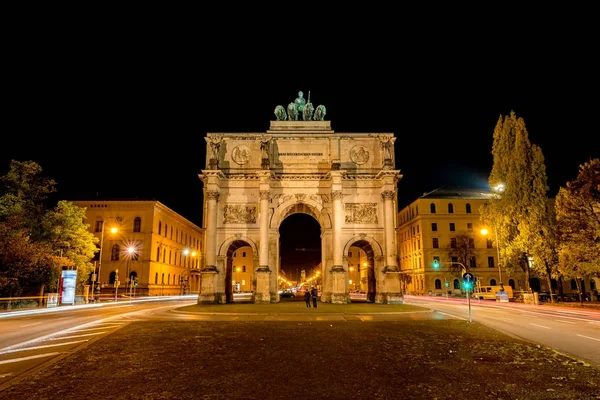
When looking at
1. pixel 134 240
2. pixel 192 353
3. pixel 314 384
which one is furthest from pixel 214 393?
pixel 134 240

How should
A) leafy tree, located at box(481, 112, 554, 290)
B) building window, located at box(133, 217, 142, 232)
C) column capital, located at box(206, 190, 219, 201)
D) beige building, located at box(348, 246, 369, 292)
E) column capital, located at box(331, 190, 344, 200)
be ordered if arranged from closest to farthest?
column capital, located at box(331, 190, 344, 200), column capital, located at box(206, 190, 219, 201), leafy tree, located at box(481, 112, 554, 290), building window, located at box(133, 217, 142, 232), beige building, located at box(348, 246, 369, 292)

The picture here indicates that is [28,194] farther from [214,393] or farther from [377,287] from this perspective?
[214,393]

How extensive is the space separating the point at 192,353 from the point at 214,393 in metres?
4.18

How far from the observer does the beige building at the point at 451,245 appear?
222 ft

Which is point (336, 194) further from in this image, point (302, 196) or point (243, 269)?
point (243, 269)

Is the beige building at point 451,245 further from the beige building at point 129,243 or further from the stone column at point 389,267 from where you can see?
the beige building at point 129,243

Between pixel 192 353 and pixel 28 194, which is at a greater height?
pixel 28 194

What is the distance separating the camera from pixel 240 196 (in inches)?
1511

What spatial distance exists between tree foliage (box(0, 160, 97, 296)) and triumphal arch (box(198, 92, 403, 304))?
1228cm

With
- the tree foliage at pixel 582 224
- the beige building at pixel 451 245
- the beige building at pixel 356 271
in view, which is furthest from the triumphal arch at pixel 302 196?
the beige building at pixel 356 271

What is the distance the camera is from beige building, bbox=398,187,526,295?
67562mm

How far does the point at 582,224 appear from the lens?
32062 millimetres

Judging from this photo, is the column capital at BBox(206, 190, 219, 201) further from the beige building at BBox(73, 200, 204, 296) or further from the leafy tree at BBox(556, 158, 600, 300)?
the leafy tree at BBox(556, 158, 600, 300)

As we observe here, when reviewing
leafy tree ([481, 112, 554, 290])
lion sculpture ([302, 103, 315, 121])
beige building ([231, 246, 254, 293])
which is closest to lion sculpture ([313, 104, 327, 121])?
lion sculpture ([302, 103, 315, 121])
